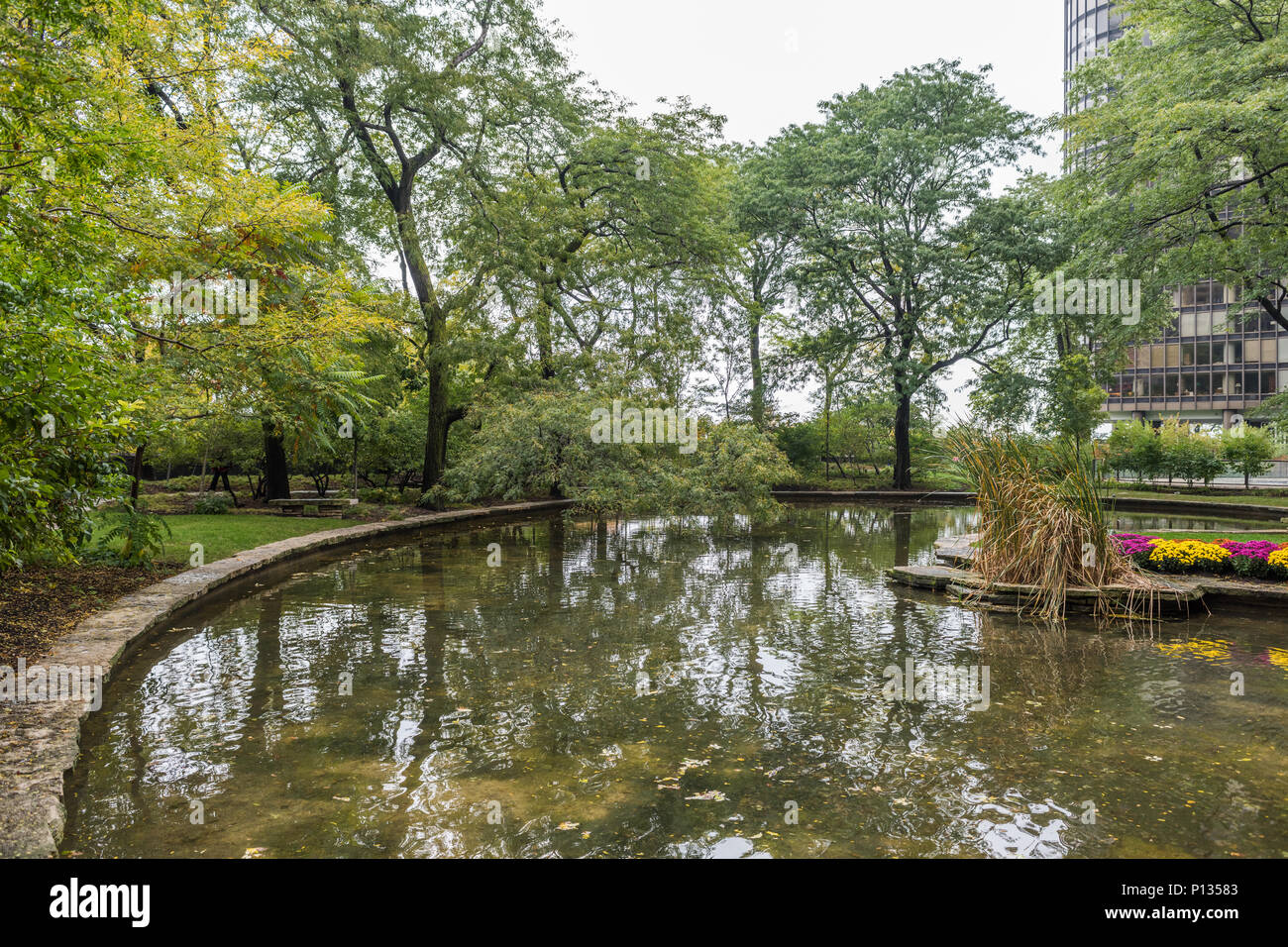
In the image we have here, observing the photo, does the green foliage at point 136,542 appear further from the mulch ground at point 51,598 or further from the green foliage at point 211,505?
the green foliage at point 211,505

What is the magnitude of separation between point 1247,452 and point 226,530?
27682mm

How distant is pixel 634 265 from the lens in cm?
2080

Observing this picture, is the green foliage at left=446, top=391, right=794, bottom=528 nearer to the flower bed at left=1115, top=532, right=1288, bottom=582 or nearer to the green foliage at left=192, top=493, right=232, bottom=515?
the green foliage at left=192, top=493, right=232, bottom=515

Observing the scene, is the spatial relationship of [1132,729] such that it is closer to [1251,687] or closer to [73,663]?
[1251,687]

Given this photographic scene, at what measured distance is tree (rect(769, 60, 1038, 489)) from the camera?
2306cm

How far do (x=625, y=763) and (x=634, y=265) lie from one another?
61.2 ft

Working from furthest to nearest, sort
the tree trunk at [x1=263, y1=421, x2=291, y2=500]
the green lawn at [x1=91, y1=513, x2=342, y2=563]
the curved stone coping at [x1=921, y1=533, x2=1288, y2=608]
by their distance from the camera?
the tree trunk at [x1=263, y1=421, x2=291, y2=500] → the green lawn at [x1=91, y1=513, x2=342, y2=563] → the curved stone coping at [x1=921, y1=533, x2=1288, y2=608]

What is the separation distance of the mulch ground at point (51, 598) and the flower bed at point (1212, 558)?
9.99m

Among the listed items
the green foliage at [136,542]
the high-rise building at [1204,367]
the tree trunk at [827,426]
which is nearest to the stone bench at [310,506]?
the green foliage at [136,542]

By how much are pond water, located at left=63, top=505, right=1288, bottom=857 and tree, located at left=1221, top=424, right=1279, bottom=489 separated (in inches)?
806

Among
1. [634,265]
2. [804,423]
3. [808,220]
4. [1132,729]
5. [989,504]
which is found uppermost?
[808,220]

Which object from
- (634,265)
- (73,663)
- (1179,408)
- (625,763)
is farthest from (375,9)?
(1179,408)

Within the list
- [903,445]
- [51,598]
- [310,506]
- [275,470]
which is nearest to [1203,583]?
[51,598]

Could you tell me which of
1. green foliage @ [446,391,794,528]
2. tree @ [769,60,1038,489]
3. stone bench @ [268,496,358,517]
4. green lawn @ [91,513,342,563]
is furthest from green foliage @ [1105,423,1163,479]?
green lawn @ [91,513,342,563]
